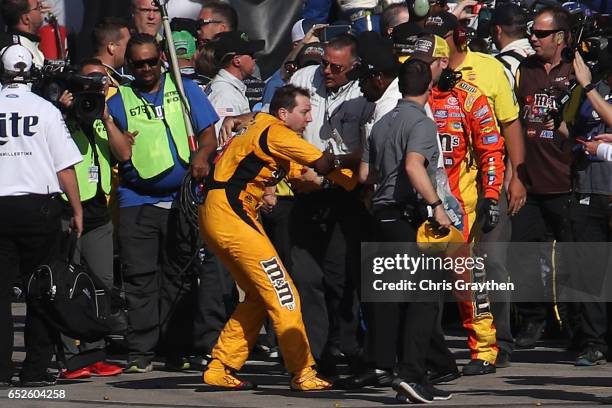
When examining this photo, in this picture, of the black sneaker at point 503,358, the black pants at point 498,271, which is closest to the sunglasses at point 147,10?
the black pants at point 498,271

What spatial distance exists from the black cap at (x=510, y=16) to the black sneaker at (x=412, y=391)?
411 centimetres

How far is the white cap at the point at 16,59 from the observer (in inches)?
390

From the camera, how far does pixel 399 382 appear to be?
28.9 ft

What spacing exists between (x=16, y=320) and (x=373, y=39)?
4.82 m

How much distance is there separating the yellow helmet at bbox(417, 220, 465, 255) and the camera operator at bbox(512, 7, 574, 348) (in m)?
2.22

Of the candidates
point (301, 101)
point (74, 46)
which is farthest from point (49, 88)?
point (74, 46)

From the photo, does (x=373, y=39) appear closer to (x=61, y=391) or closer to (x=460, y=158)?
(x=460, y=158)

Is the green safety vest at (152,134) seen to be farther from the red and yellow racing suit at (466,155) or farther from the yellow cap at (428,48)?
the red and yellow racing suit at (466,155)

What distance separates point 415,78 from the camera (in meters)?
9.13

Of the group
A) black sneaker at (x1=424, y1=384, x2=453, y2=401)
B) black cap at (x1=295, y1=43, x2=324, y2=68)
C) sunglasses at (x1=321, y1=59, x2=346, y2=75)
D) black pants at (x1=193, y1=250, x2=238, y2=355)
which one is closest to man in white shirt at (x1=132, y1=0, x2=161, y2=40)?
black cap at (x1=295, y1=43, x2=324, y2=68)

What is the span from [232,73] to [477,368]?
296 centimetres
